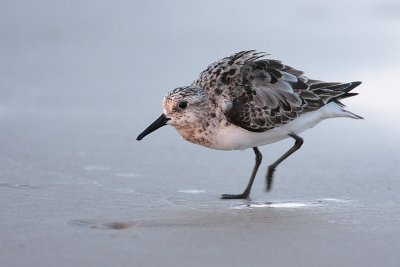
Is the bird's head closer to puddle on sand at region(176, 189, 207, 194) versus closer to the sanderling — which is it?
the sanderling

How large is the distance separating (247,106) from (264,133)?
0.84 feet

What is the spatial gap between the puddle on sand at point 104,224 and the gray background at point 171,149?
0.01m

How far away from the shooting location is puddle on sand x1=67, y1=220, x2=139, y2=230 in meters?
4.88

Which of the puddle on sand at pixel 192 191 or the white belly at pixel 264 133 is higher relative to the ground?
the white belly at pixel 264 133

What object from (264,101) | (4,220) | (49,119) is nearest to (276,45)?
(49,119)

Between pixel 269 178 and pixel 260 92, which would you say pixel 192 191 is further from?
pixel 260 92

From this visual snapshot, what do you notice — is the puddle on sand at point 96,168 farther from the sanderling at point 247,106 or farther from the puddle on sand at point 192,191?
the puddle on sand at point 192,191

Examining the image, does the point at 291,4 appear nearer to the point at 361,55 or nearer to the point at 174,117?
the point at 361,55

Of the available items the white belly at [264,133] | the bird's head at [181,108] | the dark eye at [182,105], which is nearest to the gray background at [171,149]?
the white belly at [264,133]

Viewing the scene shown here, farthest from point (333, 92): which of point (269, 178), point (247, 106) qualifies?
point (269, 178)

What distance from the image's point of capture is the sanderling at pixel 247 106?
634 cm

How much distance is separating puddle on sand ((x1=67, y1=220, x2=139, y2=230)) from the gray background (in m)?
0.01

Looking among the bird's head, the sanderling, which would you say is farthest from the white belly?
the bird's head

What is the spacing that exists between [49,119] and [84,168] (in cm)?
179
